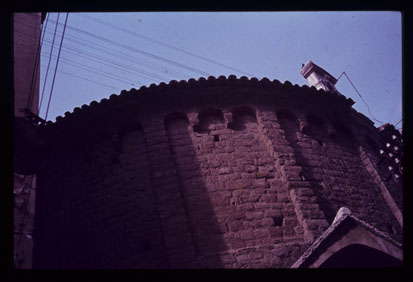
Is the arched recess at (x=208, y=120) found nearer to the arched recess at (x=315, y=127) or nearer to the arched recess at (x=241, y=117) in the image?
the arched recess at (x=241, y=117)

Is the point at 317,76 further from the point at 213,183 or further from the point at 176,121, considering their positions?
the point at 213,183

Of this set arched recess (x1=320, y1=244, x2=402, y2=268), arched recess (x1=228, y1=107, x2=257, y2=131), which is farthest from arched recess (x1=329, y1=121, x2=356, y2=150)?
arched recess (x1=320, y1=244, x2=402, y2=268)

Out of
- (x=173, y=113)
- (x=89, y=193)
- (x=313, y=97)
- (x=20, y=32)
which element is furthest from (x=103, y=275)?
(x=20, y=32)

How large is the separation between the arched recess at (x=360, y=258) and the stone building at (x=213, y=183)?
28 millimetres

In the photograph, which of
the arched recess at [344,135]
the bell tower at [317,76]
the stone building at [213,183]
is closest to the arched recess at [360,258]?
the stone building at [213,183]

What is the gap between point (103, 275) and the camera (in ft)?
15.2

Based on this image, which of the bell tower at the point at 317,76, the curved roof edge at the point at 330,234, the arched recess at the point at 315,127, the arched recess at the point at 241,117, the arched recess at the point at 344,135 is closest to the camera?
the curved roof edge at the point at 330,234

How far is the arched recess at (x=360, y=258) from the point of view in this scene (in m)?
6.29

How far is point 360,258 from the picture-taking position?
255 inches

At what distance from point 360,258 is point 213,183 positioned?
120 inches

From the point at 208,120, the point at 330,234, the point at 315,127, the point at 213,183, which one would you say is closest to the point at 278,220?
the point at 330,234

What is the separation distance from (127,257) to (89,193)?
5.91 ft

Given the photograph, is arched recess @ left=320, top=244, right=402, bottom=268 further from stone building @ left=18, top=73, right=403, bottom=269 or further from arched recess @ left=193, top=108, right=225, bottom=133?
arched recess @ left=193, top=108, right=225, bottom=133
